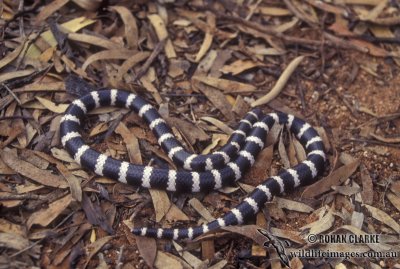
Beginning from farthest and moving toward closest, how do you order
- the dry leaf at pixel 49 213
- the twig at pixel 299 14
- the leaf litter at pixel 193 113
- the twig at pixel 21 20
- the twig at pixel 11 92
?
the twig at pixel 299 14, the twig at pixel 21 20, the twig at pixel 11 92, the leaf litter at pixel 193 113, the dry leaf at pixel 49 213

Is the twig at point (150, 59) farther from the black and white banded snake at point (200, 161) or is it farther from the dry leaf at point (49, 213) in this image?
the dry leaf at point (49, 213)

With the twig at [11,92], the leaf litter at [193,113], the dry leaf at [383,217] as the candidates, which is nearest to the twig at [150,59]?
the leaf litter at [193,113]

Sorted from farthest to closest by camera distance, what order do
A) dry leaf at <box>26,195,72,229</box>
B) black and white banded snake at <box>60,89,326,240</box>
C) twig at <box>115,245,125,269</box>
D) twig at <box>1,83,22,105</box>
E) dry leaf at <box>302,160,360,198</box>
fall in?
twig at <box>1,83,22,105</box>, dry leaf at <box>302,160,360,198</box>, black and white banded snake at <box>60,89,326,240</box>, dry leaf at <box>26,195,72,229</box>, twig at <box>115,245,125,269</box>

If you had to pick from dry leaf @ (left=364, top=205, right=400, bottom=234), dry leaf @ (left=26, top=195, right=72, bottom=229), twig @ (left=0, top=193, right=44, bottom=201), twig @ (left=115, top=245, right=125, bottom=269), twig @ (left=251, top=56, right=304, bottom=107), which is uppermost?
twig @ (left=251, top=56, right=304, bottom=107)

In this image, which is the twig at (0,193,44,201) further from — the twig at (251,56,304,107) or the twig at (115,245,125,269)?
the twig at (251,56,304,107)

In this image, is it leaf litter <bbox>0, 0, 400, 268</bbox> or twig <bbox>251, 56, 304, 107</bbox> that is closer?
leaf litter <bbox>0, 0, 400, 268</bbox>

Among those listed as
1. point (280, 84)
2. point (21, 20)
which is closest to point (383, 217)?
point (280, 84)

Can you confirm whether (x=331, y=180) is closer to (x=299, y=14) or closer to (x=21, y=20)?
(x=299, y=14)

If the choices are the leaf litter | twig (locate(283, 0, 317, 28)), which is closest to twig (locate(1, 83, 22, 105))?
the leaf litter

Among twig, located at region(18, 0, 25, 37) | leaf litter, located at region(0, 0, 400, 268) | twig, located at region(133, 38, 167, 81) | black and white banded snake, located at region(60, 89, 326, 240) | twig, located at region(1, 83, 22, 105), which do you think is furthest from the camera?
twig, located at region(133, 38, 167, 81)
